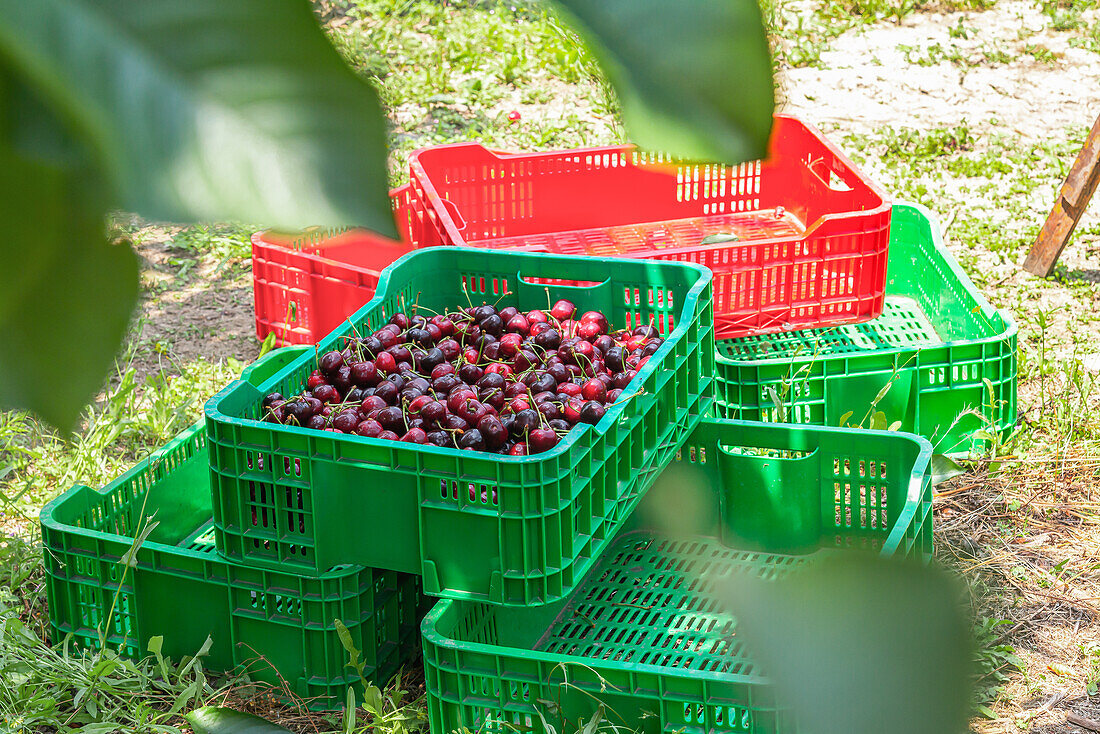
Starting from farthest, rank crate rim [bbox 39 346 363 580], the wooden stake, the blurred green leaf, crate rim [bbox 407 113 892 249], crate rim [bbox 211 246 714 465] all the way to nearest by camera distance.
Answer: the wooden stake, crate rim [bbox 407 113 892 249], crate rim [bbox 39 346 363 580], crate rim [bbox 211 246 714 465], the blurred green leaf

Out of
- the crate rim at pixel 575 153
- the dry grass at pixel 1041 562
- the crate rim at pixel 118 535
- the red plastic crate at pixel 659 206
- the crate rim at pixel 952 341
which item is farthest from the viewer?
the red plastic crate at pixel 659 206

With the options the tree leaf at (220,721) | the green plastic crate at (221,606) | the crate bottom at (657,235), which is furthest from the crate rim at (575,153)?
the tree leaf at (220,721)

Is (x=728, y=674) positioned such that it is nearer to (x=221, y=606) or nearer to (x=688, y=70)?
(x=221, y=606)

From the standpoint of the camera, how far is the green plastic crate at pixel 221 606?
2.09 m

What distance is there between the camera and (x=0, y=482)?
2.92m

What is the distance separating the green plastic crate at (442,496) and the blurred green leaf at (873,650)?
155 centimetres

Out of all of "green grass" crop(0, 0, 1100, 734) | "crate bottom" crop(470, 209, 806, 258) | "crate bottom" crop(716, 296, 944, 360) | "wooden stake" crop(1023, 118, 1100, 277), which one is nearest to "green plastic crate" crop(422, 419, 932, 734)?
"green grass" crop(0, 0, 1100, 734)

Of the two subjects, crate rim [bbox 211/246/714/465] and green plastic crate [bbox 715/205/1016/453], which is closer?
crate rim [bbox 211/246/714/465]

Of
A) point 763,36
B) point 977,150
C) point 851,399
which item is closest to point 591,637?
point 851,399

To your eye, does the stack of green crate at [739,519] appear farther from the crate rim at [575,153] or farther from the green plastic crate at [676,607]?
the crate rim at [575,153]

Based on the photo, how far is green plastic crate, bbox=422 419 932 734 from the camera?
1.86 metres

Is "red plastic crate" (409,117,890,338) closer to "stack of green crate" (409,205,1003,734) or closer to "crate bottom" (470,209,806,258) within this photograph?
"crate bottom" (470,209,806,258)

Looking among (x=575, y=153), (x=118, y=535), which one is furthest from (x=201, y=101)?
(x=575, y=153)

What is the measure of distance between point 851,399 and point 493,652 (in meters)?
1.33
